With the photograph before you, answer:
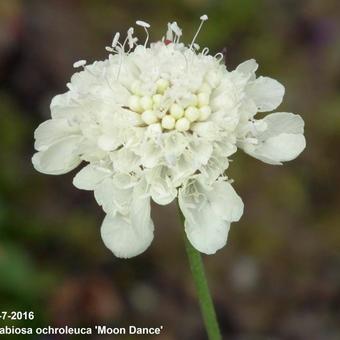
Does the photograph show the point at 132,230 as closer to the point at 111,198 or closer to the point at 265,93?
the point at 111,198

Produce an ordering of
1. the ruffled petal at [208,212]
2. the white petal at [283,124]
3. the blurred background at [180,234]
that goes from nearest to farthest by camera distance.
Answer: the ruffled petal at [208,212]
the white petal at [283,124]
the blurred background at [180,234]

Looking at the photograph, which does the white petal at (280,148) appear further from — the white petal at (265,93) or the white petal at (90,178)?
the white petal at (90,178)

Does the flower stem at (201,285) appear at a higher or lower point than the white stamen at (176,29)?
lower

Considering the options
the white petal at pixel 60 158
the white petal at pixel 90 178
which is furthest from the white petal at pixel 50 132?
the white petal at pixel 90 178

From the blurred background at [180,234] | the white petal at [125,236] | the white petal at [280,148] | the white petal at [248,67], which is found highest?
the blurred background at [180,234]

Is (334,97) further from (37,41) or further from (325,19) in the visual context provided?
(37,41)

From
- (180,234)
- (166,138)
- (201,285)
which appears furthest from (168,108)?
(180,234)
